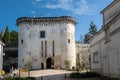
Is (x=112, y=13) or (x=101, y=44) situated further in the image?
(x=101, y=44)

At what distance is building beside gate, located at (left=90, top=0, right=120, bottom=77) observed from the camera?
62.5 feet

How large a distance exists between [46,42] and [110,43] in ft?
107

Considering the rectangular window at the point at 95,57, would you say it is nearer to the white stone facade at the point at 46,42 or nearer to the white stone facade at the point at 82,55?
the white stone facade at the point at 46,42

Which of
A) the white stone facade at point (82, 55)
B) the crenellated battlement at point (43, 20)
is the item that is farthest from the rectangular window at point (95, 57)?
the white stone facade at point (82, 55)

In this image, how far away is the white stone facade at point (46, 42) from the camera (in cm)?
5197

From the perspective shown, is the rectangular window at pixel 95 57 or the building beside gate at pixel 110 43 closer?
the building beside gate at pixel 110 43

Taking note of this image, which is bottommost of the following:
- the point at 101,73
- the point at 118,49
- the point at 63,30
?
the point at 101,73

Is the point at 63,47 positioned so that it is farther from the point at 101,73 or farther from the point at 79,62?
the point at 101,73

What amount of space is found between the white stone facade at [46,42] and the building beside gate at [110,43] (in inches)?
960

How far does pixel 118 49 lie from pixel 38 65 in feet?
115

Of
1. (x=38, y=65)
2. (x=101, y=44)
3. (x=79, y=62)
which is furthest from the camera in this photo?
(x=79, y=62)

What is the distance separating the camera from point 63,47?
52.1 metres

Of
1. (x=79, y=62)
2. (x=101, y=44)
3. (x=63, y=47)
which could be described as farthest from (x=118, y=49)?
(x=79, y=62)

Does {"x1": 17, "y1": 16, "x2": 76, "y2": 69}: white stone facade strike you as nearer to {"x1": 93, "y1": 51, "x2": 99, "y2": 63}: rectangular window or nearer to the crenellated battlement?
the crenellated battlement
